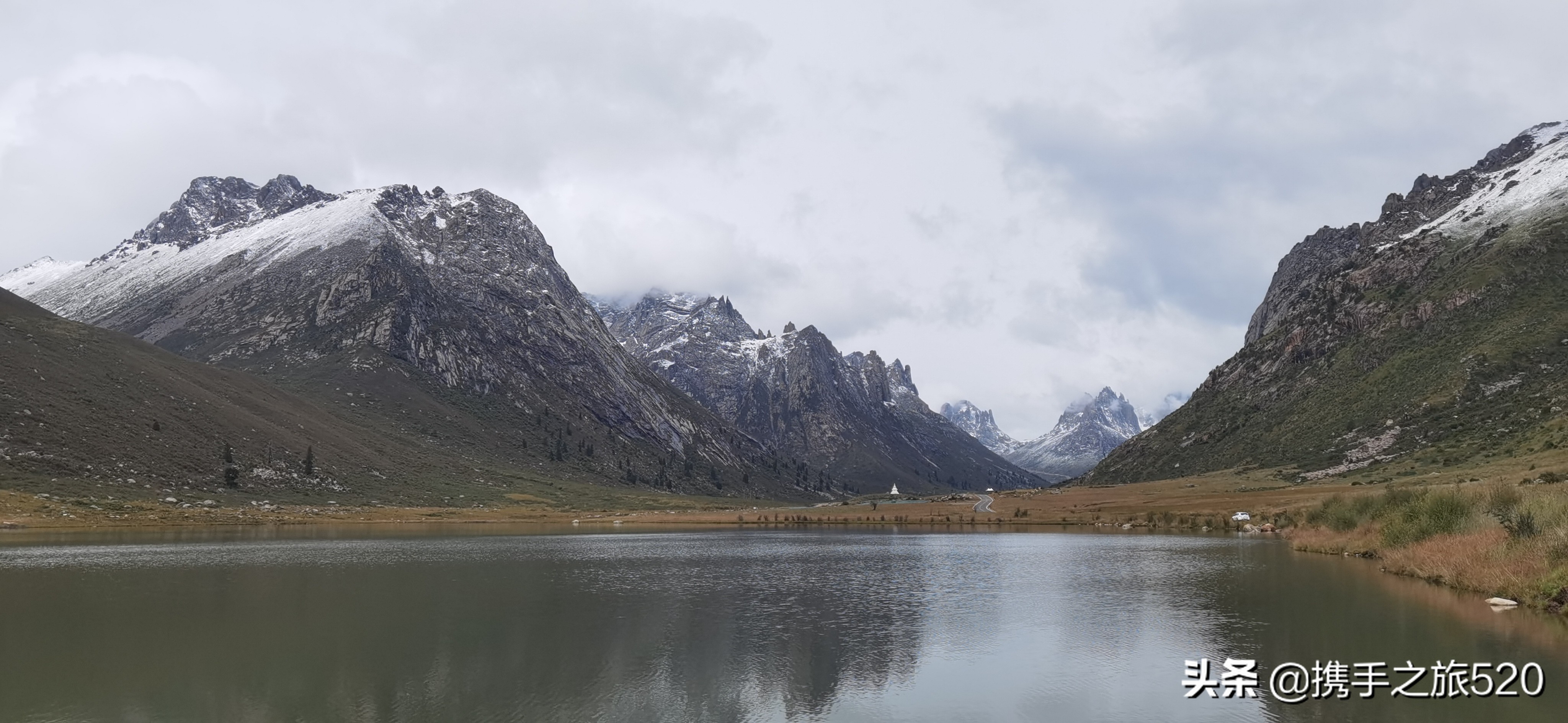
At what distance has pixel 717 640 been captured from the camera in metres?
37.3

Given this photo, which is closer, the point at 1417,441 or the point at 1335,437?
the point at 1417,441

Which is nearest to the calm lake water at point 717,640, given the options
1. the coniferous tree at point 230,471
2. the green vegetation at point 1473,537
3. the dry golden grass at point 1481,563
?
the dry golden grass at point 1481,563

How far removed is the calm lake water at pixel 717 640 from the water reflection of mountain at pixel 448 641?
0.16 m

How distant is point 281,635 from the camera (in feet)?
124

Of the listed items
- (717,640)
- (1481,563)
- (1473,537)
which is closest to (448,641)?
(717,640)

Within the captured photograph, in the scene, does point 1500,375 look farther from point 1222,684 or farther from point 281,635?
point 281,635

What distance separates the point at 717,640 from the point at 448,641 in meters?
11.3

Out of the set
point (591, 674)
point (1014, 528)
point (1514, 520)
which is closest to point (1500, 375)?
point (1014, 528)

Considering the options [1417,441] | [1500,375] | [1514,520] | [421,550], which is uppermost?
[1500,375]

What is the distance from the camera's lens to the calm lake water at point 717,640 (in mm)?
25953

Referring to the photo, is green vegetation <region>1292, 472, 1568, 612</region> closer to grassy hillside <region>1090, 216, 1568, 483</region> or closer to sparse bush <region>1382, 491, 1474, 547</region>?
sparse bush <region>1382, 491, 1474, 547</region>

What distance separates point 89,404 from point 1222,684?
19778 cm

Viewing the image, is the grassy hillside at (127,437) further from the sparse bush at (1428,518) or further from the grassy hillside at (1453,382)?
the grassy hillside at (1453,382)

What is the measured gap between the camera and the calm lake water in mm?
25953
